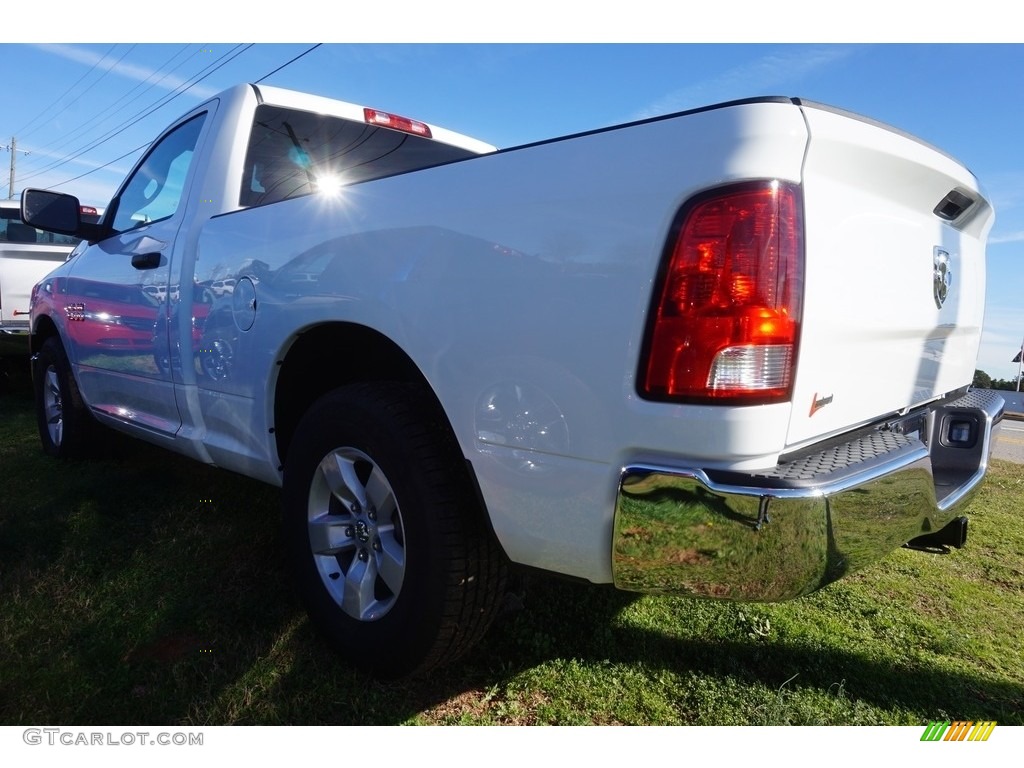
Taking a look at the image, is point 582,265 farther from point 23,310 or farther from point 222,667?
point 23,310

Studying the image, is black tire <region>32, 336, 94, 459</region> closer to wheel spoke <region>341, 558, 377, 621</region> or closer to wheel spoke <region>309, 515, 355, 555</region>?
wheel spoke <region>309, 515, 355, 555</region>

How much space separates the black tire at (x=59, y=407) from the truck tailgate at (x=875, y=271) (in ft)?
13.9

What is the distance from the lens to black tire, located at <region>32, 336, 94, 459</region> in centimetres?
425

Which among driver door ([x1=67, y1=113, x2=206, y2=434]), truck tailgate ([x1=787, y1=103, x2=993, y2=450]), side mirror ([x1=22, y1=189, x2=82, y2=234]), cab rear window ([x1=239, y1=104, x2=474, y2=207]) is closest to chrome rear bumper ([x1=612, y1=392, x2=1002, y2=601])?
truck tailgate ([x1=787, y1=103, x2=993, y2=450])

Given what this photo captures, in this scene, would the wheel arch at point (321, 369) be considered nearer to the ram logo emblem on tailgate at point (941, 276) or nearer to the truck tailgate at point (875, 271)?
the truck tailgate at point (875, 271)

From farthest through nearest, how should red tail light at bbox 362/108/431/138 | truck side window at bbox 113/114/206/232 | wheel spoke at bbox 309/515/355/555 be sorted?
1. red tail light at bbox 362/108/431/138
2. truck side window at bbox 113/114/206/232
3. wheel spoke at bbox 309/515/355/555

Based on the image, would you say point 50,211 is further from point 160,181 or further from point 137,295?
point 137,295

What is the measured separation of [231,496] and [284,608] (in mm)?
1231

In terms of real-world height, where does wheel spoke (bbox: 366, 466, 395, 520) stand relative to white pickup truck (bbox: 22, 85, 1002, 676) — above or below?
below

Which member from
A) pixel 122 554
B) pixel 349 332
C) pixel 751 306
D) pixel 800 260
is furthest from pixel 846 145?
pixel 122 554

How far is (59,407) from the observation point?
4.52 metres

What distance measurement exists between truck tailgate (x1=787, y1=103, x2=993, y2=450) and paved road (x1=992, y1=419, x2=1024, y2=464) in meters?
4.09

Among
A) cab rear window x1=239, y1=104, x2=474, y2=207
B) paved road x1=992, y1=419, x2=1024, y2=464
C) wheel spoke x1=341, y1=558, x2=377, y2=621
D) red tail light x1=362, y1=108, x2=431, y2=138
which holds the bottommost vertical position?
paved road x1=992, y1=419, x2=1024, y2=464
